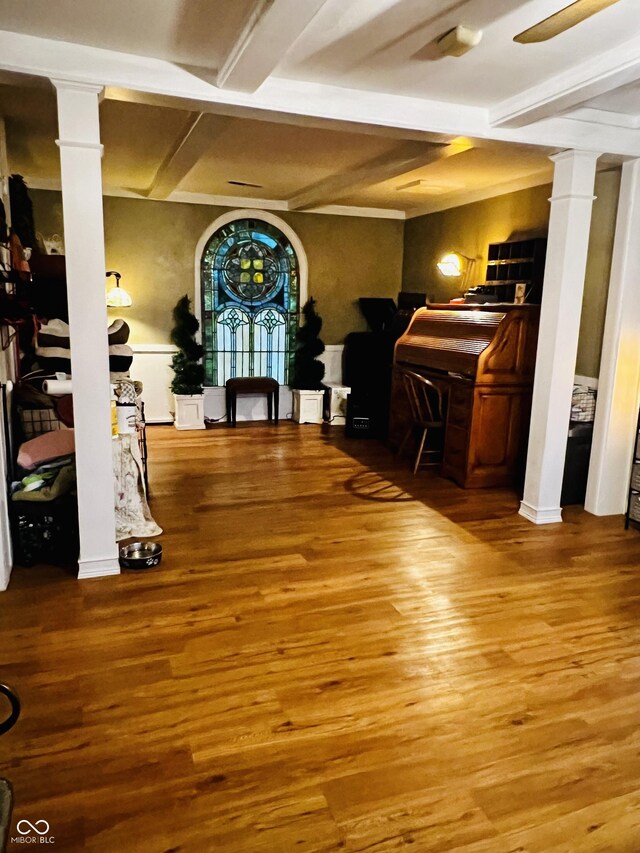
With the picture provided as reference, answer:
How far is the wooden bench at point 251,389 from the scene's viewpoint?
726 centimetres

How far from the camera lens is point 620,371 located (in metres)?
4.26

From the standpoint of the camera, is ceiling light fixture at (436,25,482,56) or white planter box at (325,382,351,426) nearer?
ceiling light fixture at (436,25,482,56)

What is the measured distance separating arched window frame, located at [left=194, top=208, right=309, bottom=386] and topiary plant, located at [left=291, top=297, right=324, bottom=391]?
30 centimetres

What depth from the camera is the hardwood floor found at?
186cm

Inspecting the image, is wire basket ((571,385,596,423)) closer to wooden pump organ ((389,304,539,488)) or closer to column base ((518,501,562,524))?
wooden pump organ ((389,304,539,488))

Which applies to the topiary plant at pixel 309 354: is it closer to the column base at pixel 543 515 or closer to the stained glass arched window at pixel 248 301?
the stained glass arched window at pixel 248 301

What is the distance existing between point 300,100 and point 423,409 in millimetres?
3073

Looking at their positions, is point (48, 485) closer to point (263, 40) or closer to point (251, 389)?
point (263, 40)

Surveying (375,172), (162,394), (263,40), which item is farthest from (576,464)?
(162,394)

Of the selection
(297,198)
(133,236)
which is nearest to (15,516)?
(133,236)

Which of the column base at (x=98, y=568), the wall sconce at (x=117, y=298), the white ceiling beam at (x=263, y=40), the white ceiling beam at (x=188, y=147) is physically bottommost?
the column base at (x=98, y=568)

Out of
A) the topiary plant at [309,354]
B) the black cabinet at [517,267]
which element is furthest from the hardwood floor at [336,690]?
the topiary plant at [309,354]

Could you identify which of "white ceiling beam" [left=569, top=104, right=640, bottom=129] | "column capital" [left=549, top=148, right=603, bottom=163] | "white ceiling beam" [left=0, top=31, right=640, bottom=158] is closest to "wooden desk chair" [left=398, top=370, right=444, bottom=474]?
"column capital" [left=549, top=148, right=603, bottom=163]

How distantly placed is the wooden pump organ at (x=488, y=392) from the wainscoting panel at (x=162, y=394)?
3054 millimetres
